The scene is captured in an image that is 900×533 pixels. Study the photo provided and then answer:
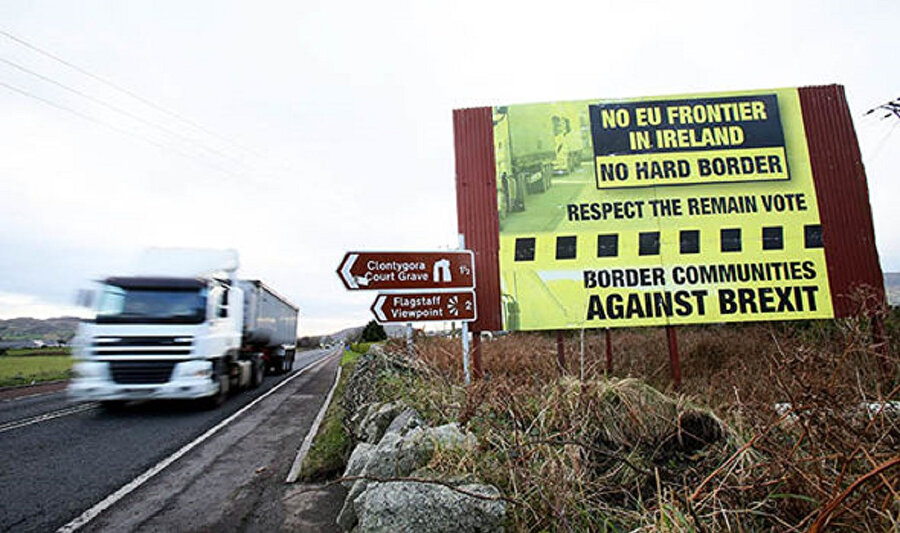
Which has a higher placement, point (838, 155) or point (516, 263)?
point (838, 155)

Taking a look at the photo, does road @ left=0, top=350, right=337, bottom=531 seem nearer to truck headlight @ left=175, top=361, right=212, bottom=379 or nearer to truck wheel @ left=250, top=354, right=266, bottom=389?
truck headlight @ left=175, top=361, right=212, bottom=379

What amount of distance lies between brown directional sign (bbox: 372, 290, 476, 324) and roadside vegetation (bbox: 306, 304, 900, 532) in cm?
77

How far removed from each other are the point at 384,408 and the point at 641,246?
15.9 ft

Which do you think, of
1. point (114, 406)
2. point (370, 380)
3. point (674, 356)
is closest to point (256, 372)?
point (114, 406)

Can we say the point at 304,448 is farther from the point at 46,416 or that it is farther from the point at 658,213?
the point at 658,213

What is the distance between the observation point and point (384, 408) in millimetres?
4512

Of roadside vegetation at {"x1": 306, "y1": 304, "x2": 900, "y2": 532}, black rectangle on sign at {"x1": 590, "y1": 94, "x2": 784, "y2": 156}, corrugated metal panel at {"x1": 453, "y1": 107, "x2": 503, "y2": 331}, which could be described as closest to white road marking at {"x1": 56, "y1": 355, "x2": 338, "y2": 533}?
roadside vegetation at {"x1": 306, "y1": 304, "x2": 900, "y2": 532}

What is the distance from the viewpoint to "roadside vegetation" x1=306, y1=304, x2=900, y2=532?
1.98m

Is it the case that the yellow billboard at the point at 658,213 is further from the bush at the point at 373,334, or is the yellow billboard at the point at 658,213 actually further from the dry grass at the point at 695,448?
the bush at the point at 373,334

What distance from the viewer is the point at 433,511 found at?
2354 mm

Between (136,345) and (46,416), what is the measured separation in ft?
7.48

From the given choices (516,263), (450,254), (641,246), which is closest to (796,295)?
(641,246)

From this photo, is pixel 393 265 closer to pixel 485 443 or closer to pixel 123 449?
pixel 485 443

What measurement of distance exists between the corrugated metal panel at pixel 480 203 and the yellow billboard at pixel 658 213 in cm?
16
